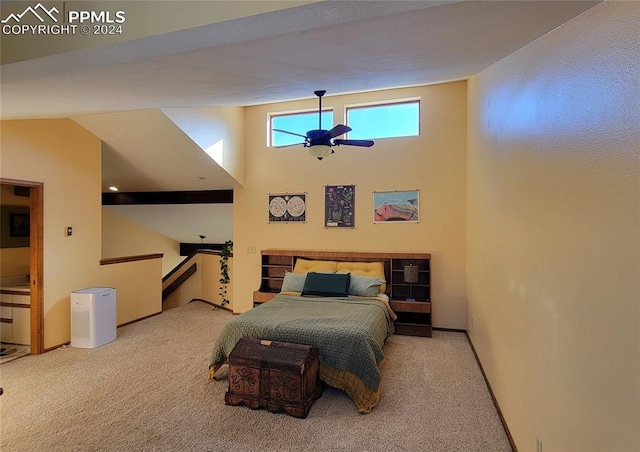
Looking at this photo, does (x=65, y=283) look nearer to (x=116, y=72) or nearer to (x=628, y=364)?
(x=116, y=72)

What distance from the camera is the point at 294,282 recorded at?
16.7ft

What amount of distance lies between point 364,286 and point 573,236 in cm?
336

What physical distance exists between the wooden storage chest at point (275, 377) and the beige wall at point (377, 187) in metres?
2.69

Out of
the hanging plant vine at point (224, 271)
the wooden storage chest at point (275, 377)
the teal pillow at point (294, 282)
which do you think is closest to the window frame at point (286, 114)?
the hanging plant vine at point (224, 271)

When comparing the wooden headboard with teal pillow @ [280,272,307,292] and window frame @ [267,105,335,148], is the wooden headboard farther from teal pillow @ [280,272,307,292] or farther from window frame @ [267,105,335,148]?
window frame @ [267,105,335,148]

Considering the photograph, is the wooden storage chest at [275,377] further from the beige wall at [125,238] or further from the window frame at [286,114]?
the beige wall at [125,238]

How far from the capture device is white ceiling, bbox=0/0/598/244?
1.33 m

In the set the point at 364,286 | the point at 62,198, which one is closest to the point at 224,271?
the point at 62,198

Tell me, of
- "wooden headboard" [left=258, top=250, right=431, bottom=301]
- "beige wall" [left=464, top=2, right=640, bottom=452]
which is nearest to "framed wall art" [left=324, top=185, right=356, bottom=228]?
"wooden headboard" [left=258, top=250, right=431, bottom=301]

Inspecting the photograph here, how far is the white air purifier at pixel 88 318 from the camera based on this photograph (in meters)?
4.31

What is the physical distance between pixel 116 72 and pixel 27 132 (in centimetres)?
297

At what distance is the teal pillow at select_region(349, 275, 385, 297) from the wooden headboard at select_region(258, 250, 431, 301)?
0.43 meters

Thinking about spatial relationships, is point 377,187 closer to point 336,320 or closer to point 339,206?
point 339,206

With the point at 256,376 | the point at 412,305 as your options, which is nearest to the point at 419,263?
the point at 412,305
